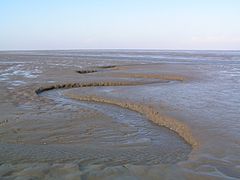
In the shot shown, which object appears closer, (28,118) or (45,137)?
(45,137)

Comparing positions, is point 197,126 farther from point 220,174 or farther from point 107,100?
point 107,100

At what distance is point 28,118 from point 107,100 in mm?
4459

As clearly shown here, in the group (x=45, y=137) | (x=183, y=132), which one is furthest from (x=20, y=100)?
(x=183, y=132)

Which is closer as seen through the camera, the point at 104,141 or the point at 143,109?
the point at 104,141

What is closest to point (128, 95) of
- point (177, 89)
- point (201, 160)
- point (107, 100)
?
point (107, 100)

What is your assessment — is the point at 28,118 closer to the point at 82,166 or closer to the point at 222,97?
the point at 82,166

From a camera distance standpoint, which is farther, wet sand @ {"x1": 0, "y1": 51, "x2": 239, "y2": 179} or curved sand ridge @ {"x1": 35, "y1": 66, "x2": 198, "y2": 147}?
curved sand ridge @ {"x1": 35, "y1": 66, "x2": 198, "y2": 147}

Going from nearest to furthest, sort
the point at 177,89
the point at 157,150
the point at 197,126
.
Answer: the point at 157,150 → the point at 197,126 → the point at 177,89

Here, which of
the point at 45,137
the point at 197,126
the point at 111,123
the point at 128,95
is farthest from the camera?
the point at 128,95

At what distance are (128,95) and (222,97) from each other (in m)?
4.48

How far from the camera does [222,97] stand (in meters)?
14.9

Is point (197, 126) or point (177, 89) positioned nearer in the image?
point (197, 126)

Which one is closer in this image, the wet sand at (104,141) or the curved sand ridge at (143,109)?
the wet sand at (104,141)

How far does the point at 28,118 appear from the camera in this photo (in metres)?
11.0
